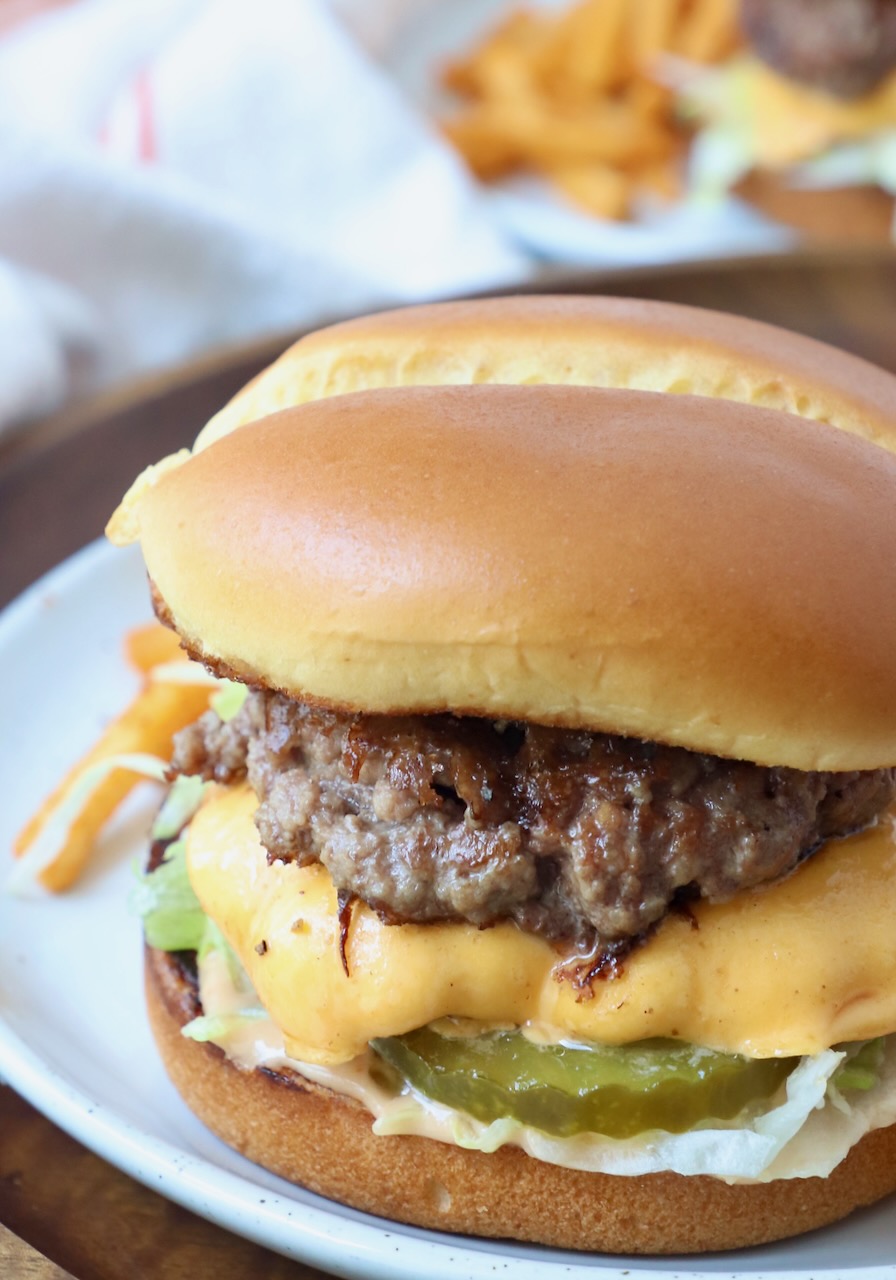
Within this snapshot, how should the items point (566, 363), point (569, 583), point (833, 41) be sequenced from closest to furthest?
point (569, 583)
point (566, 363)
point (833, 41)

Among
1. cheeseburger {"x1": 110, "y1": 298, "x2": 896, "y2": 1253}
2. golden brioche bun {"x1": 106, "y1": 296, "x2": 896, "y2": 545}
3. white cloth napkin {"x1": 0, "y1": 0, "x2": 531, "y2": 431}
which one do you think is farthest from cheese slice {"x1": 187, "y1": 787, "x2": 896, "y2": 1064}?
white cloth napkin {"x1": 0, "y1": 0, "x2": 531, "y2": 431}

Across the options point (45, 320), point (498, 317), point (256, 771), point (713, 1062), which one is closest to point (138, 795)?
point (256, 771)

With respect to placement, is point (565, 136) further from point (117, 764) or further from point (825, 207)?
point (117, 764)

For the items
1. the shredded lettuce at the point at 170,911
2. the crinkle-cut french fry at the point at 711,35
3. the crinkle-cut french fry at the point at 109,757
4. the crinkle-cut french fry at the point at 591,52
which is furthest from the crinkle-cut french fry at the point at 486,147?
the shredded lettuce at the point at 170,911

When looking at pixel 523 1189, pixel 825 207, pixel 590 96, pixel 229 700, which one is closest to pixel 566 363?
pixel 229 700

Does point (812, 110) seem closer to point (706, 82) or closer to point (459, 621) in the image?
point (706, 82)

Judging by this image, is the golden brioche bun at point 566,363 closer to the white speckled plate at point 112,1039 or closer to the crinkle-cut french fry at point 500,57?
the white speckled plate at point 112,1039

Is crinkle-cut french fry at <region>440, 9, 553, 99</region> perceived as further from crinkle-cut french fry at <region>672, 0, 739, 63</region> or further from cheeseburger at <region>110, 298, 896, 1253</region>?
cheeseburger at <region>110, 298, 896, 1253</region>
